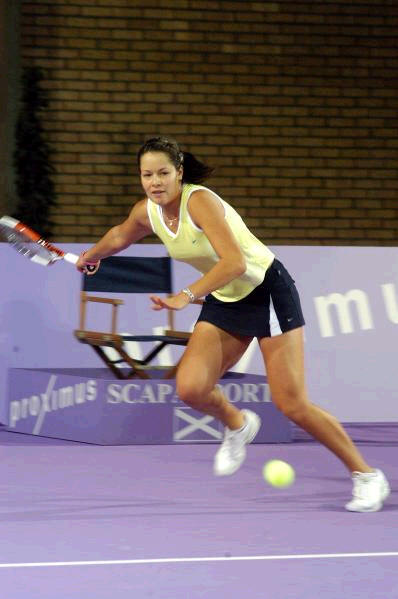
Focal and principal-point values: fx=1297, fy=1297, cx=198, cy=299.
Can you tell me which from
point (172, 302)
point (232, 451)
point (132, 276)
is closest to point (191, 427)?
point (132, 276)

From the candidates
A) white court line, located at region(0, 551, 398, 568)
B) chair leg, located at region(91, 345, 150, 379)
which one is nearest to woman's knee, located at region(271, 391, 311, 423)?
white court line, located at region(0, 551, 398, 568)

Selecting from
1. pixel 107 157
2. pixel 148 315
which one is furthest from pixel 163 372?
pixel 107 157

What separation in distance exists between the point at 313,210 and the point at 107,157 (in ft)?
6.95

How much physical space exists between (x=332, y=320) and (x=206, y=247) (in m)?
3.81

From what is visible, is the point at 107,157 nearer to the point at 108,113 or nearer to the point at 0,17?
the point at 108,113

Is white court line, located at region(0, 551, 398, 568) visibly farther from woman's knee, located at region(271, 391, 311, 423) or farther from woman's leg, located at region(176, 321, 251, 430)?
woman's leg, located at region(176, 321, 251, 430)

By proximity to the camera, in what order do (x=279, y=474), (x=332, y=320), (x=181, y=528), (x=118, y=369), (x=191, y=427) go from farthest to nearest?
(x=332, y=320)
(x=118, y=369)
(x=191, y=427)
(x=279, y=474)
(x=181, y=528)

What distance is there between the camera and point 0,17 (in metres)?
11.9

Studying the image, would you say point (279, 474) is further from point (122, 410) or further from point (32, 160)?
point (32, 160)

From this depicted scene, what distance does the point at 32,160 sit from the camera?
12.0 meters

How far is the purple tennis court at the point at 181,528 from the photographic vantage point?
441cm

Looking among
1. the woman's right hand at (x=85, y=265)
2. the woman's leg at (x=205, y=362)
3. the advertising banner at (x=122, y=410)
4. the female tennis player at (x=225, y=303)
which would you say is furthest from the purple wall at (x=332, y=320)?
the woman's leg at (x=205, y=362)

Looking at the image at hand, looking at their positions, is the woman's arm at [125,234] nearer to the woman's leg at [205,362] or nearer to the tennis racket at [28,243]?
the tennis racket at [28,243]

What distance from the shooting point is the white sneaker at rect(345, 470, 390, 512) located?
5.76 m
